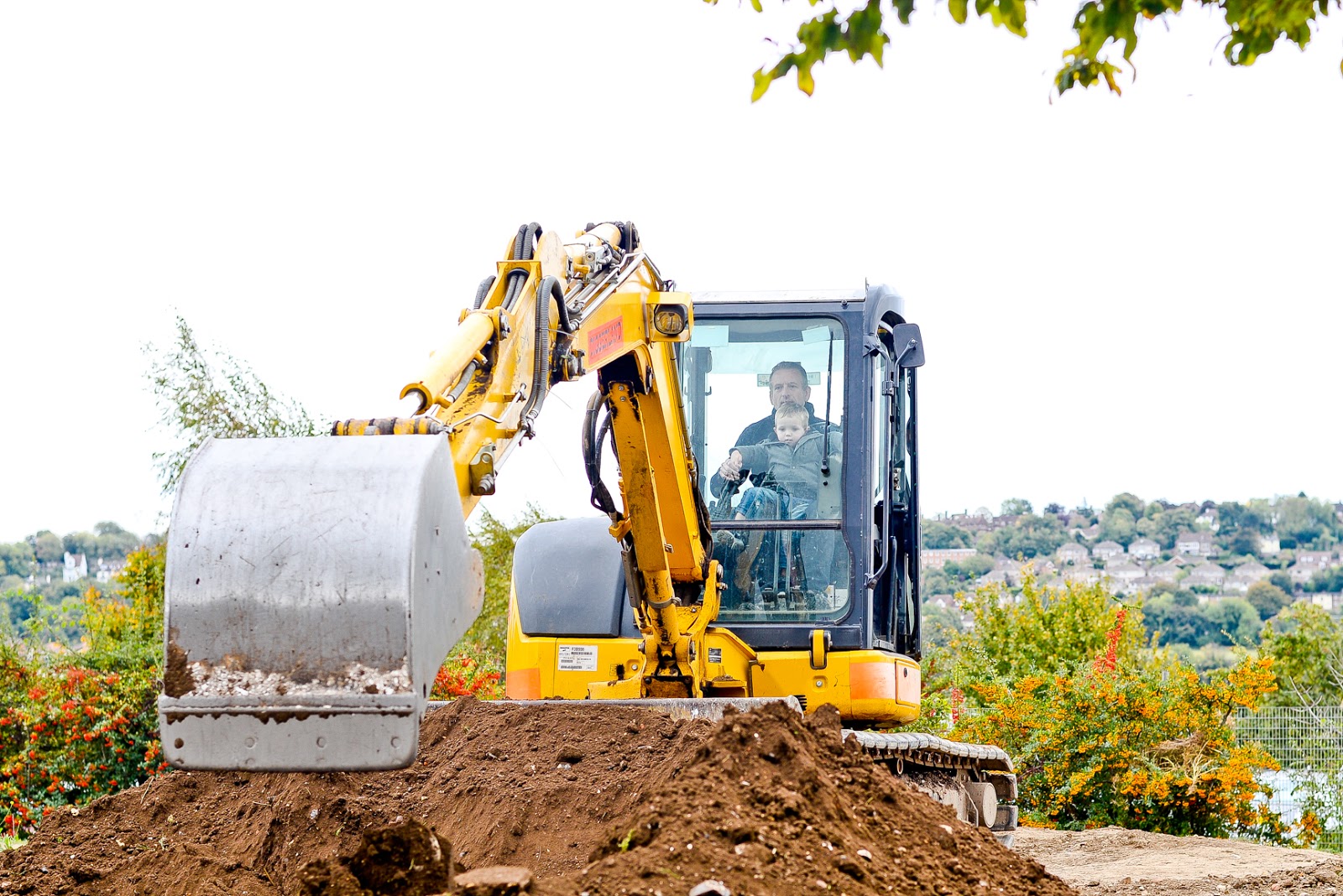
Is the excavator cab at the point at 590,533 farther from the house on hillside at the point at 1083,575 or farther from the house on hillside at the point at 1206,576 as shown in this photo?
the house on hillside at the point at 1206,576

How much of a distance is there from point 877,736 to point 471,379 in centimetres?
267

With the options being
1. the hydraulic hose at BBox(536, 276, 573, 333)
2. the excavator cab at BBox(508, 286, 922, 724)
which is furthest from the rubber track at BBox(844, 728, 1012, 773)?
the hydraulic hose at BBox(536, 276, 573, 333)

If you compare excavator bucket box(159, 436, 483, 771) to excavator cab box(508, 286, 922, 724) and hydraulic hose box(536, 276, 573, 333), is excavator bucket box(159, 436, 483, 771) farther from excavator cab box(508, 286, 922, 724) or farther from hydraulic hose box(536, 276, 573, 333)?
excavator cab box(508, 286, 922, 724)

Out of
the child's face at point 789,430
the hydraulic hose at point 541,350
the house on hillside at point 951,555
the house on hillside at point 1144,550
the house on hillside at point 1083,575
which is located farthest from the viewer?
the house on hillside at point 1144,550

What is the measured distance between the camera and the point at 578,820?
191 inches

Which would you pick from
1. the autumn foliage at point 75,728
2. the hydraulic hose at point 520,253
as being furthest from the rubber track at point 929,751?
the autumn foliage at point 75,728

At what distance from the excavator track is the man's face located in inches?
63.7

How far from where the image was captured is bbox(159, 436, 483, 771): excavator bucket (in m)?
3.38

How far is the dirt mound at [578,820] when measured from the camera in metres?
3.84

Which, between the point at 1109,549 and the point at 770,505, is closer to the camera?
the point at 770,505

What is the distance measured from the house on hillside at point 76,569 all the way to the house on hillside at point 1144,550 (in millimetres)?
31233

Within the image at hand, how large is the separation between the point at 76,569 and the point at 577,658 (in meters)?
14.1

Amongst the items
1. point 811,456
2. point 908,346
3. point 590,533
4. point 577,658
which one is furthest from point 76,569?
point 908,346

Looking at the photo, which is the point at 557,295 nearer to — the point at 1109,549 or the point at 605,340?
the point at 605,340
